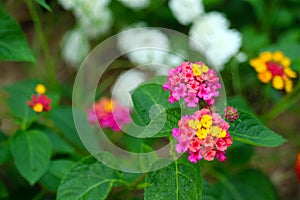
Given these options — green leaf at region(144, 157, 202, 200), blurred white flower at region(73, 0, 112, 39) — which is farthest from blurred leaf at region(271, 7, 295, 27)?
green leaf at region(144, 157, 202, 200)

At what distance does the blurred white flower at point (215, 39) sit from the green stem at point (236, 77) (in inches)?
2.2

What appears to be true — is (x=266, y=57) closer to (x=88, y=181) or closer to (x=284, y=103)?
(x=284, y=103)

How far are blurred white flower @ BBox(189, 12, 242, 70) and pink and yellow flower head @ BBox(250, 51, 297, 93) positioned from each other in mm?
298

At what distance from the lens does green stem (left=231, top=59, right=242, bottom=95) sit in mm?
1771

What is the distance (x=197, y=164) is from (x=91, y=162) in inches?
10.1

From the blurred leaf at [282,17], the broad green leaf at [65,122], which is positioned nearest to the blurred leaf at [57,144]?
the broad green leaf at [65,122]

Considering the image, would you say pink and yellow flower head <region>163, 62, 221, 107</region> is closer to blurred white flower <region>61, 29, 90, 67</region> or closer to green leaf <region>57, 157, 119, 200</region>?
green leaf <region>57, 157, 119, 200</region>

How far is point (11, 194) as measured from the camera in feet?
4.74

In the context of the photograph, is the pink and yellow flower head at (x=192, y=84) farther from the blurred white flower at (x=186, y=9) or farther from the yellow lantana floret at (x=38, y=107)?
the blurred white flower at (x=186, y=9)

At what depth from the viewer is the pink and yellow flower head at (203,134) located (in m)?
0.88

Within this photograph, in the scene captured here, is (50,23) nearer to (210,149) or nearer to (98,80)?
(98,80)

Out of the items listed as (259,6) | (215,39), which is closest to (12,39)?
(215,39)

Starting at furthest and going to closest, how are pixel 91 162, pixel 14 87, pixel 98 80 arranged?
1. pixel 98 80
2. pixel 14 87
3. pixel 91 162

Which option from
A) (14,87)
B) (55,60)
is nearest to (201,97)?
(14,87)
